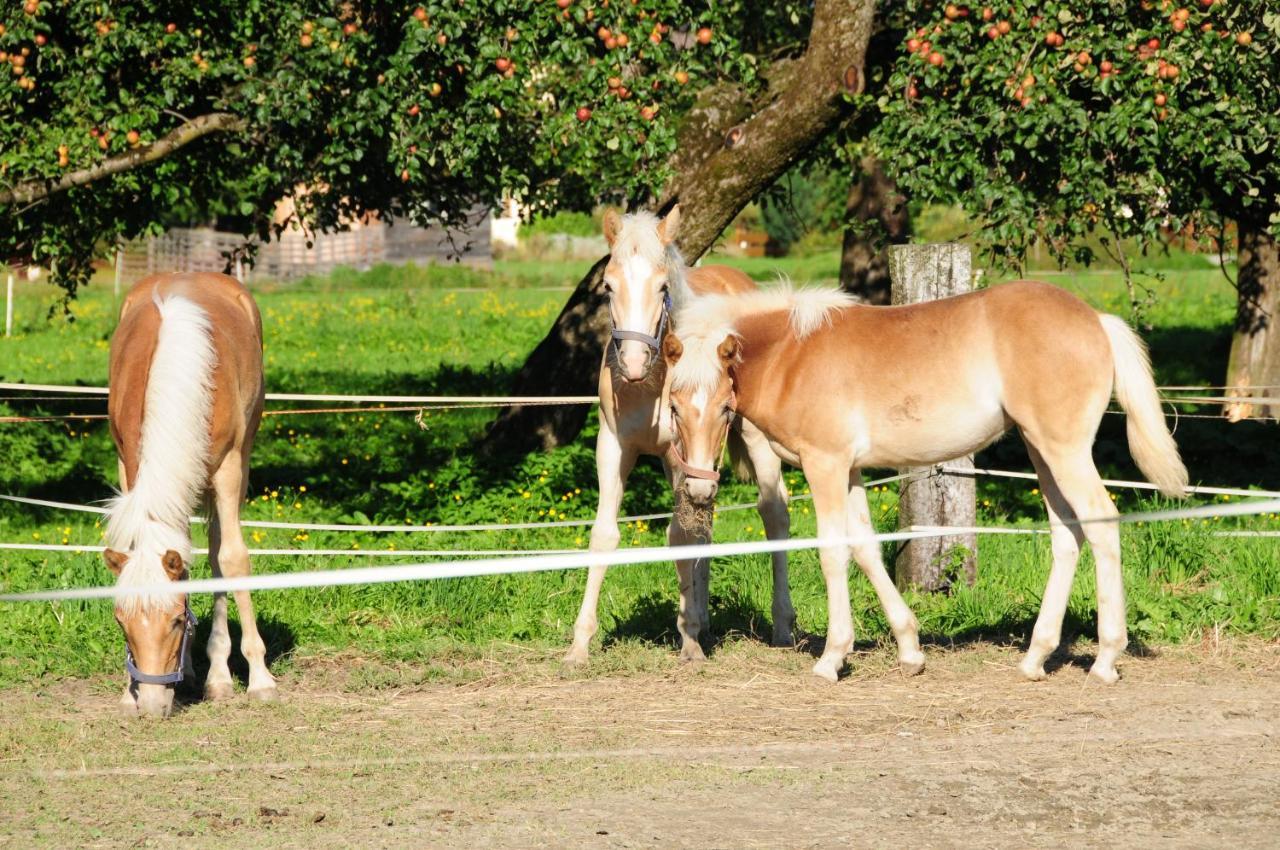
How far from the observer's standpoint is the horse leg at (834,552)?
6.43m

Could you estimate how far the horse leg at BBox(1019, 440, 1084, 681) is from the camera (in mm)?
6492

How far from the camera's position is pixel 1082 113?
8211mm

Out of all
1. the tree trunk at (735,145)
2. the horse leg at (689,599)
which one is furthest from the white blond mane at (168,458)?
the tree trunk at (735,145)

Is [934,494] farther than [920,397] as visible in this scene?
Yes

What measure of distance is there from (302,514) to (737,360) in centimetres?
506

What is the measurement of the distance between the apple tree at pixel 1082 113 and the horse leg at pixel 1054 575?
2336 millimetres

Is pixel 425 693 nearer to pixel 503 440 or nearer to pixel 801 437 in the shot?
pixel 801 437

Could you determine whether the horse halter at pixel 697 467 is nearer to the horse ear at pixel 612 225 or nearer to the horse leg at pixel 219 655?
the horse ear at pixel 612 225

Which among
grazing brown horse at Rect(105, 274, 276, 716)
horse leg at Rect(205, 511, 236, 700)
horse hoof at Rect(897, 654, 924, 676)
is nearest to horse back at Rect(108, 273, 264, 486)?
grazing brown horse at Rect(105, 274, 276, 716)

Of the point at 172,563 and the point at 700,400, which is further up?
the point at 700,400

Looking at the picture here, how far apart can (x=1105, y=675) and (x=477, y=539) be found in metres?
4.42

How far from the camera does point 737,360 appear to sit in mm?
6410

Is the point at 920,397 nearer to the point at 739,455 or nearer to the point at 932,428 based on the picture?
the point at 932,428

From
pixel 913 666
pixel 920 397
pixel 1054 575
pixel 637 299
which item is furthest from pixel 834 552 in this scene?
pixel 637 299
